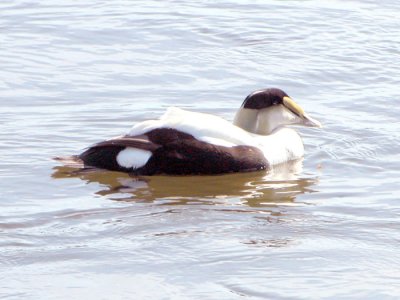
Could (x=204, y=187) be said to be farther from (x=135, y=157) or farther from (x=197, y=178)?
(x=135, y=157)

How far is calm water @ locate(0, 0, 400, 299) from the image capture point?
6332 millimetres

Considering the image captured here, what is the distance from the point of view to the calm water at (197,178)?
6.33 m

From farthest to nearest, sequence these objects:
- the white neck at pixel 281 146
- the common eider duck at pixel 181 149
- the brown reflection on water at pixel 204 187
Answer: the white neck at pixel 281 146
the common eider duck at pixel 181 149
the brown reflection on water at pixel 204 187

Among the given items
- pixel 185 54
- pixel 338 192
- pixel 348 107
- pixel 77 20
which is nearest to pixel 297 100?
pixel 348 107

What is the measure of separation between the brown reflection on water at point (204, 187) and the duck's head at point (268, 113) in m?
0.49

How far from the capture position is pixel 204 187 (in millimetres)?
8445

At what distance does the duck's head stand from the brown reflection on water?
492mm

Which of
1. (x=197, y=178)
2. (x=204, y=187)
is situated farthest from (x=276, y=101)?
(x=204, y=187)

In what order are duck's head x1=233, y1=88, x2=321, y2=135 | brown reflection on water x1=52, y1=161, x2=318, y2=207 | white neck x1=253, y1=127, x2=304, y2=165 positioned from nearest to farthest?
brown reflection on water x1=52, y1=161, x2=318, y2=207 → white neck x1=253, y1=127, x2=304, y2=165 → duck's head x1=233, y1=88, x2=321, y2=135

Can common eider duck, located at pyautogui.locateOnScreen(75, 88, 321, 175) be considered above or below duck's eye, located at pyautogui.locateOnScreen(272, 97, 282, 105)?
below

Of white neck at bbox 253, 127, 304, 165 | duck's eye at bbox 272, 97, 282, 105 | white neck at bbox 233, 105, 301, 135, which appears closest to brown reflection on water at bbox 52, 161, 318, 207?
white neck at bbox 253, 127, 304, 165

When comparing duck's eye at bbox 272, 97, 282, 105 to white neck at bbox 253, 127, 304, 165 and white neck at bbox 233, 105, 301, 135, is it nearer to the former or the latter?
white neck at bbox 233, 105, 301, 135

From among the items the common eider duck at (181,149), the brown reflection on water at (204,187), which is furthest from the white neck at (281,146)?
the brown reflection on water at (204,187)

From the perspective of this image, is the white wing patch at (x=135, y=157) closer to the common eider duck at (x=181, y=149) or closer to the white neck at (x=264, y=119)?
the common eider duck at (x=181, y=149)
